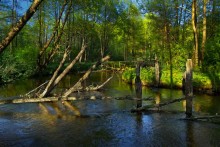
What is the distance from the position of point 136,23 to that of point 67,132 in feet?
211

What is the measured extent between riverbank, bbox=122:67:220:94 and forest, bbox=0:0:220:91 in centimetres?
18

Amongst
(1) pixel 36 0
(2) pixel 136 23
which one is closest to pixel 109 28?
(2) pixel 136 23

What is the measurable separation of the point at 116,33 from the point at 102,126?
200 feet

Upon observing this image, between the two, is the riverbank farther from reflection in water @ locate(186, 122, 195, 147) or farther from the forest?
reflection in water @ locate(186, 122, 195, 147)

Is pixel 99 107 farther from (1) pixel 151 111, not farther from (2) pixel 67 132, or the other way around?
(2) pixel 67 132

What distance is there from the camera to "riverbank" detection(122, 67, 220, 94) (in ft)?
86.5

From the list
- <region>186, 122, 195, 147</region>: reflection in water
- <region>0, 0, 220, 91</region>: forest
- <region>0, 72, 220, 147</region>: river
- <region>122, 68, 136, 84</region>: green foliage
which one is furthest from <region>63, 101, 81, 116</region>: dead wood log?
<region>122, 68, 136, 84</region>: green foliage

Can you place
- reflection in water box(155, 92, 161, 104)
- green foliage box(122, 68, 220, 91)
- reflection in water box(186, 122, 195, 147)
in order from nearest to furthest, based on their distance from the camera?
reflection in water box(186, 122, 195, 147)
reflection in water box(155, 92, 161, 104)
green foliage box(122, 68, 220, 91)

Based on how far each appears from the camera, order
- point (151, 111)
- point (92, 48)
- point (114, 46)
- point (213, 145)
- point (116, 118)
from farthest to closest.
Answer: point (114, 46) → point (92, 48) → point (151, 111) → point (116, 118) → point (213, 145)

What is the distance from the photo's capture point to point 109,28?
73250 mm

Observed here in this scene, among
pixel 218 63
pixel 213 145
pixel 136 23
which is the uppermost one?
pixel 136 23

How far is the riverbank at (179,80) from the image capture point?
1038 inches

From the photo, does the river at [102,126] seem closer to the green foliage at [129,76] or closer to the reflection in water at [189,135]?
the reflection in water at [189,135]

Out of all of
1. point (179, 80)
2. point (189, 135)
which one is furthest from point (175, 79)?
point (189, 135)
